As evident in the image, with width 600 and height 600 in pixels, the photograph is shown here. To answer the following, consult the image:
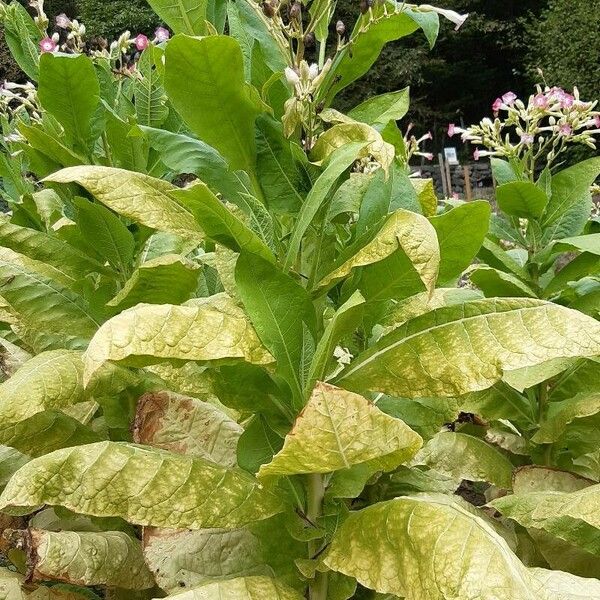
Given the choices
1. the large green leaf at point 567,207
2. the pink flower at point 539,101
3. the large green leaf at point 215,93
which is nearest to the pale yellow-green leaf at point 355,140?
the large green leaf at point 215,93

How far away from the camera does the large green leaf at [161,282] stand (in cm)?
152

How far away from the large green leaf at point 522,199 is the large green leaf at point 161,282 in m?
0.84

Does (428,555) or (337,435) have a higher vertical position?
(337,435)

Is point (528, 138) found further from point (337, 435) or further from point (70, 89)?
point (337, 435)

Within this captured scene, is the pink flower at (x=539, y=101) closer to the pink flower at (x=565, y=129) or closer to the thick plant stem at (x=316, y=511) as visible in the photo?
the pink flower at (x=565, y=129)

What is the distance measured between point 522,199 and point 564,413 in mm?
542

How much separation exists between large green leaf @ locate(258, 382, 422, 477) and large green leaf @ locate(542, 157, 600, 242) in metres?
1.16

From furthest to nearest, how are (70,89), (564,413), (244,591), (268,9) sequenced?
(564,413)
(70,89)
(268,9)
(244,591)

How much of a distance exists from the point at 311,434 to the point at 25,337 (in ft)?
3.88

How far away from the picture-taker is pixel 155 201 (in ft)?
4.33

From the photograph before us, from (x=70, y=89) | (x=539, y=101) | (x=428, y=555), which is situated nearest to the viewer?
(x=428, y=555)

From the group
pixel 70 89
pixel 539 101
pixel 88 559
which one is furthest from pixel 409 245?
pixel 539 101

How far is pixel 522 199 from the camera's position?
201 centimetres

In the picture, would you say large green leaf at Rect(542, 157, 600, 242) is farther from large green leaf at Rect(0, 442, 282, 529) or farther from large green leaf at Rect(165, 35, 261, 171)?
large green leaf at Rect(0, 442, 282, 529)
